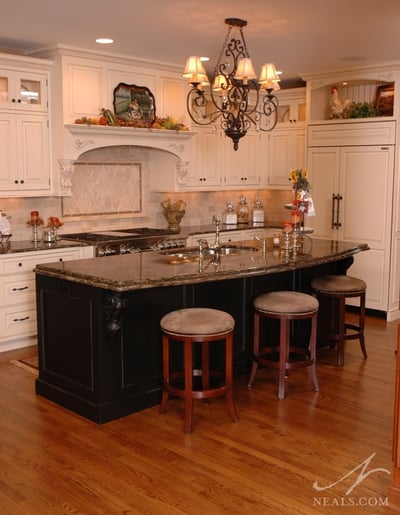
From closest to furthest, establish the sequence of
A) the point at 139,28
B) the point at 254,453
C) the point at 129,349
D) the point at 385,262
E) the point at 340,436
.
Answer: the point at 254,453 → the point at 340,436 → the point at 129,349 → the point at 139,28 → the point at 385,262

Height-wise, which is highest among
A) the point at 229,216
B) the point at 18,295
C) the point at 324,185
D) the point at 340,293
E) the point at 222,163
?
the point at 222,163

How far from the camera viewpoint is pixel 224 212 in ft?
26.7

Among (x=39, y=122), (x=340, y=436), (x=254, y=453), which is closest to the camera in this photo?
(x=254, y=453)

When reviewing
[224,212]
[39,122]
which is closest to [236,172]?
[224,212]

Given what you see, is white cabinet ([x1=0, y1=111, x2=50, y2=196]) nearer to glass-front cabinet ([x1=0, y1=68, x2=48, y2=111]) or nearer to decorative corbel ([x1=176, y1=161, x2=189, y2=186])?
glass-front cabinet ([x1=0, y1=68, x2=48, y2=111])

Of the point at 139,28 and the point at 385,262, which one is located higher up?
the point at 139,28

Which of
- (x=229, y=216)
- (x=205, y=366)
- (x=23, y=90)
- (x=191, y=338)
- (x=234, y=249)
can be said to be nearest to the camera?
(x=191, y=338)

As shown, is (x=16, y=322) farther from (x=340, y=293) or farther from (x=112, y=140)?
(x=340, y=293)

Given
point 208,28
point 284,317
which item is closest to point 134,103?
point 208,28

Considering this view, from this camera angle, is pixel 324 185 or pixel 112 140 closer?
pixel 112 140

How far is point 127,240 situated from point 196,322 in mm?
2474

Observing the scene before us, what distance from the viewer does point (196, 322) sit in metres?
3.78

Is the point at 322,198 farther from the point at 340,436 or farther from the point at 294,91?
the point at 340,436

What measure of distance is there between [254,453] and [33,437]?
1314 mm
